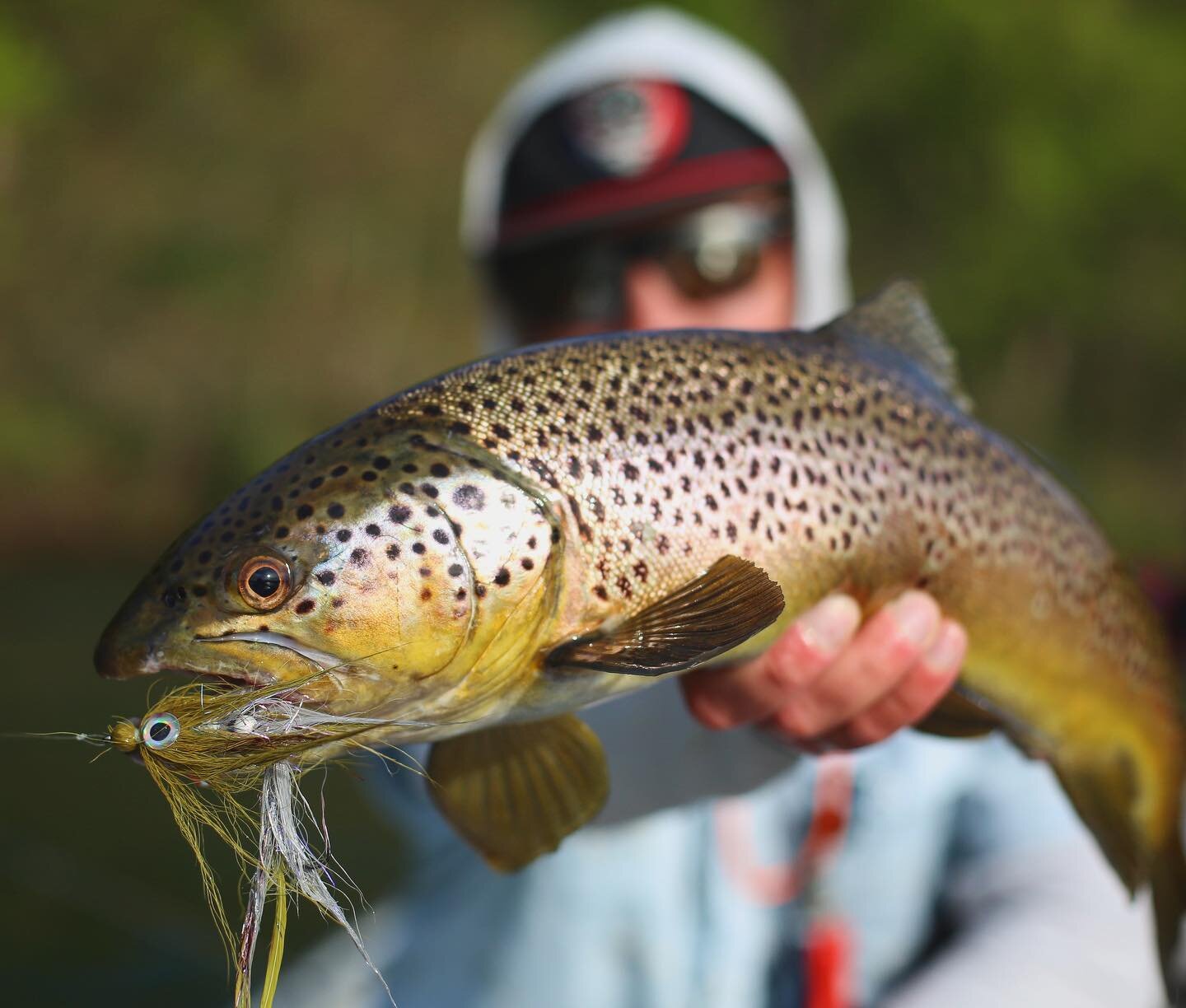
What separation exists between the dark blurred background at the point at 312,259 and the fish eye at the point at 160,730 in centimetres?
399

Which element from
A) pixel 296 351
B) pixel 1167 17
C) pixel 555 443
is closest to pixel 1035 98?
pixel 1167 17

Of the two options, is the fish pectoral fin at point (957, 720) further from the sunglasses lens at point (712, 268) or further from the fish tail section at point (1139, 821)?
the sunglasses lens at point (712, 268)

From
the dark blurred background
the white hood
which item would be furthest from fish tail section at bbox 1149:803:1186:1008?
the dark blurred background

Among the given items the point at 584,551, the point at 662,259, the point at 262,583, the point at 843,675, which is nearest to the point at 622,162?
the point at 662,259

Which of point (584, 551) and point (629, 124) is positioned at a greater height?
point (629, 124)

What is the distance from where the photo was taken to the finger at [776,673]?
1134 millimetres

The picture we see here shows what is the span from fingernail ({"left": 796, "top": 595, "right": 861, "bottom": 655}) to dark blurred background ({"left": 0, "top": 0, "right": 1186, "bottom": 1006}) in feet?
12.9

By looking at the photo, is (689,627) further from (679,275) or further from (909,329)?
(679,275)

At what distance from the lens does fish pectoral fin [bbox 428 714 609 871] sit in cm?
106

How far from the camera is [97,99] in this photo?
13195 mm

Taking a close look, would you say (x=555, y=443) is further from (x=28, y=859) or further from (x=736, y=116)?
(x=28, y=859)

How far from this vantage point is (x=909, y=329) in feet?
4.16

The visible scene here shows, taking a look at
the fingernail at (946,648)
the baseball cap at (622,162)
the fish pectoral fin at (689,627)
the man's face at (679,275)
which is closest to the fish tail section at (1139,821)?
the fingernail at (946,648)

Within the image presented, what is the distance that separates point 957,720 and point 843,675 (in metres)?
0.15
